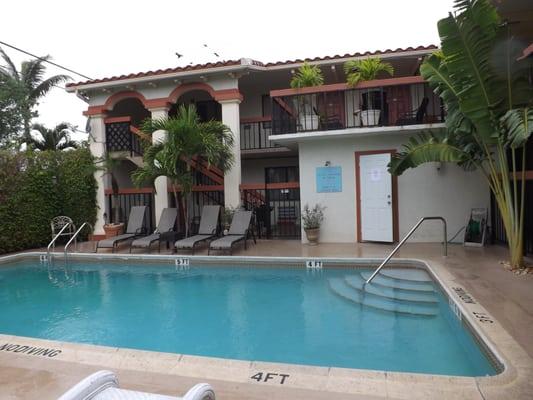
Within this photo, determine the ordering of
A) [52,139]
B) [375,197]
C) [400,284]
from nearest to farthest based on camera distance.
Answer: [400,284]
[375,197]
[52,139]

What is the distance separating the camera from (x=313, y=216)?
1188 centimetres

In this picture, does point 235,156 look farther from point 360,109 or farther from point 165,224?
point 360,109

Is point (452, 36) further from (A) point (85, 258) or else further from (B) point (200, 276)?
(A) point (85, 258)

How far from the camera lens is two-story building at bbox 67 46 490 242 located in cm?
1114

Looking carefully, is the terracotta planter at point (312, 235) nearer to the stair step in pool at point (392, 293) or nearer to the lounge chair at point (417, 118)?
the stair step in pool at point (392, 293)

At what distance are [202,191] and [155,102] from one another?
11.5 ft

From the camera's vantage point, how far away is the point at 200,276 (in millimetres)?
9602

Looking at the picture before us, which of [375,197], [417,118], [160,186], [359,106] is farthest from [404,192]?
[160,186]

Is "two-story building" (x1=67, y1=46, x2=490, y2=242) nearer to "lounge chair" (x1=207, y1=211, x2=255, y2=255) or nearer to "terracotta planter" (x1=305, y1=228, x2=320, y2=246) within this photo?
"terracotta planter" (x1=305, y1=228, x2=320, y2=246)

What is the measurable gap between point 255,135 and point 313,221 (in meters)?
5.36

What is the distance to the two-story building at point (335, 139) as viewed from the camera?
1114 cm

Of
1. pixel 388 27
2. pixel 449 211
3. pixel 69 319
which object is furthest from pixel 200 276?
pixel 388 27

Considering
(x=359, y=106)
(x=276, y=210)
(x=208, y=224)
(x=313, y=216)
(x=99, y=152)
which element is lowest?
(x=208, y=224)

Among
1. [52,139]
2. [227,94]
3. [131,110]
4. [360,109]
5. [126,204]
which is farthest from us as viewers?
[52,139]
